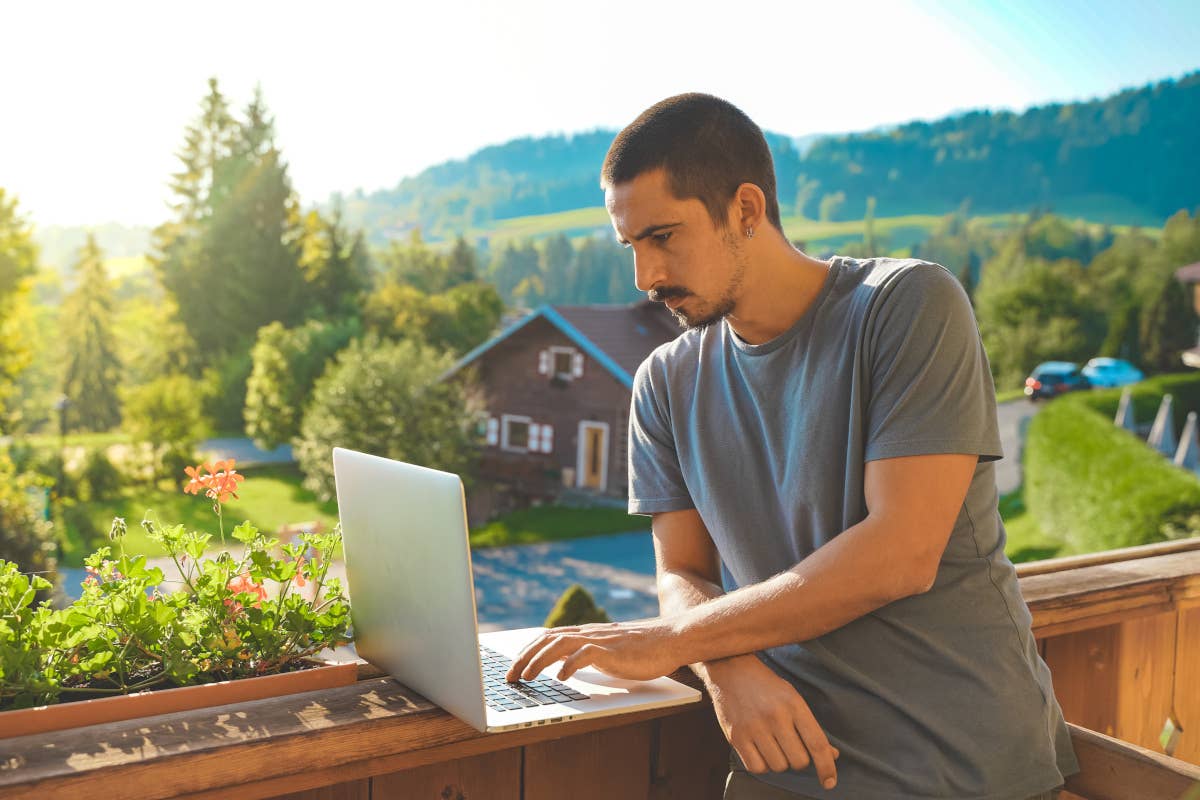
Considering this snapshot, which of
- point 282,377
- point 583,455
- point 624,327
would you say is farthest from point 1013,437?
point 282,377

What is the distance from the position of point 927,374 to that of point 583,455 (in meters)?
20.7

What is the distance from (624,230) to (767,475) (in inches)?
10.8

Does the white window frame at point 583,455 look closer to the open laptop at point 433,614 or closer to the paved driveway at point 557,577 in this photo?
the paved driveway at point 557,577

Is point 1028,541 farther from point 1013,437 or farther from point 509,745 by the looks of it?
point 509,745

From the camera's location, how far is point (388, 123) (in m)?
43.8

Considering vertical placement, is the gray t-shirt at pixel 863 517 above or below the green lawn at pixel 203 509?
above

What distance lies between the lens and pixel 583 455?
21.6 meters

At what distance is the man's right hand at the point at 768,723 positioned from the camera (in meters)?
0.91

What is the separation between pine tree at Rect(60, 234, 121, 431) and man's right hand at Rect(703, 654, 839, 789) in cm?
2844

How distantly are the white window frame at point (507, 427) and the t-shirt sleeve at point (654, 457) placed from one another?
20.7 metres

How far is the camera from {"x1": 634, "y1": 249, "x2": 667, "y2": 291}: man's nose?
1.04 meters

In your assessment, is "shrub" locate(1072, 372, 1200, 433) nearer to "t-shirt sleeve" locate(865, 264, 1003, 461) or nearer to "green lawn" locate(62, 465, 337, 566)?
"green lawn" locate(62, 465, 337, 566)

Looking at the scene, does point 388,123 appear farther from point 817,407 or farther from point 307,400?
point 817,407

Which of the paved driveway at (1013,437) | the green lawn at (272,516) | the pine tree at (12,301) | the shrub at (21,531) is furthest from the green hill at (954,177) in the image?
the shrub at (21,531)
